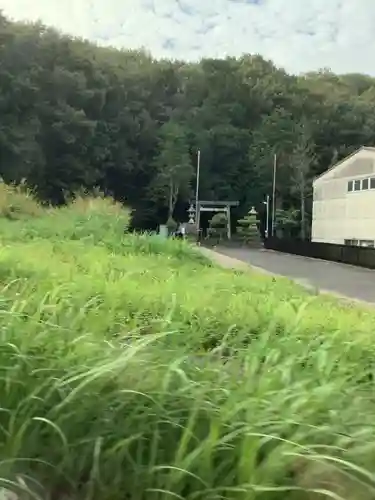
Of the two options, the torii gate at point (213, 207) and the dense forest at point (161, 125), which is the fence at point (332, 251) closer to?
the dense forest at point (161, 125)

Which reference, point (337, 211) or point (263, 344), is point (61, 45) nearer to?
point (337, 211)

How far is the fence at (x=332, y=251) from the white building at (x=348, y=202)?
2348 millimetres

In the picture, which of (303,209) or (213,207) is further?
(213,207)

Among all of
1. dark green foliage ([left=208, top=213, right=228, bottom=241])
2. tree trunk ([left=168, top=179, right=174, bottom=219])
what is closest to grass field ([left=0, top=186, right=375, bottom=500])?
dark green foliage ([left=208, top=213, right=228, bottom=241])

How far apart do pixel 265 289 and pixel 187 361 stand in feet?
11.8

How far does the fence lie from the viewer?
58.6 ft

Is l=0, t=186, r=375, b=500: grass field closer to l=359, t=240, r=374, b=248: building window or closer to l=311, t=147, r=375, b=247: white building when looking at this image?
l=359, t=240, r=374, b=248: building window

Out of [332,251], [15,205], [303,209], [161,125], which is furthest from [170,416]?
[161,125]

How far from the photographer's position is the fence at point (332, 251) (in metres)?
17.9

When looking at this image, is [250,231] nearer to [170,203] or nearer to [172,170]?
[170,203]

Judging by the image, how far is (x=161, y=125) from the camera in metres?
46.3

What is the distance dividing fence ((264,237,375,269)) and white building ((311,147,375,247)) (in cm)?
235

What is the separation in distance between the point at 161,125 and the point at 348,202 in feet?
72.5

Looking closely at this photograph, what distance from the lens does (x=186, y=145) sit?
147 feet
